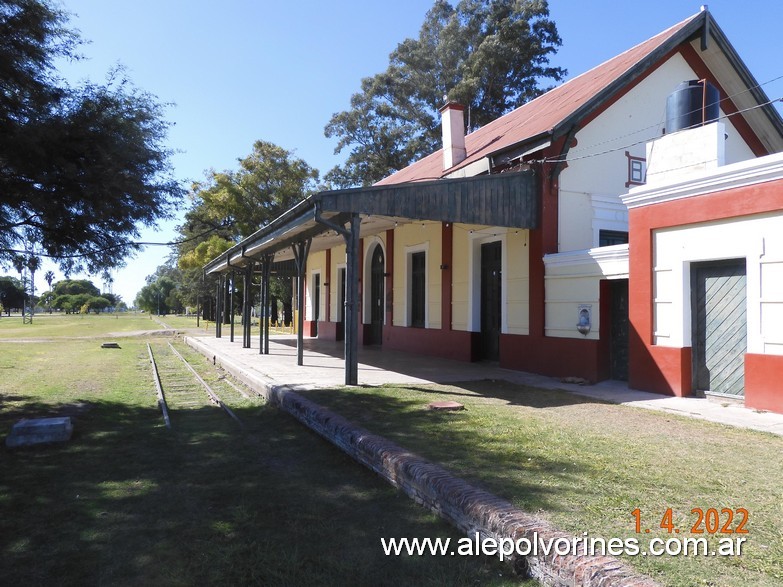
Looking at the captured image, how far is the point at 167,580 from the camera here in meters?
3.20

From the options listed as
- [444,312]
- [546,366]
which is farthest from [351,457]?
[444,312]

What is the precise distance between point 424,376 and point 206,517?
682cm

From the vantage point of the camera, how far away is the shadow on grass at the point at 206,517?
3287 millimetres

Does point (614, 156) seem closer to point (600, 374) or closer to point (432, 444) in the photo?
point (600, 374)

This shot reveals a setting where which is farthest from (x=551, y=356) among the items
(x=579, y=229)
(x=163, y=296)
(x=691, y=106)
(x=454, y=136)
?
(x=163, y=296)

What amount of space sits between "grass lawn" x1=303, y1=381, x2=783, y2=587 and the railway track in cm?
216

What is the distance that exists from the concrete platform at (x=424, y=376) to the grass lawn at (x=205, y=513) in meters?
3.10

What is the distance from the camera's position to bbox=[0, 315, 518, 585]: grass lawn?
10.8 feet

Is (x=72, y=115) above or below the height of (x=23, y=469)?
above

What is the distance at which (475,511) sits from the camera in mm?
3596

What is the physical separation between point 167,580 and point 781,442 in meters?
5.93

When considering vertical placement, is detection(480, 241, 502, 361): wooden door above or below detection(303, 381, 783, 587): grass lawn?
above

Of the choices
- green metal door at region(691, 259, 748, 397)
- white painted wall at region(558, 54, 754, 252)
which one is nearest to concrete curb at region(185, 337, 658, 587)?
green metal door at region(691, 259, 748, 397)

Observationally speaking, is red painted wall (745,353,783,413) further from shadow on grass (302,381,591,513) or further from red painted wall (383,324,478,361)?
red painted wall (383,324,478,361)
